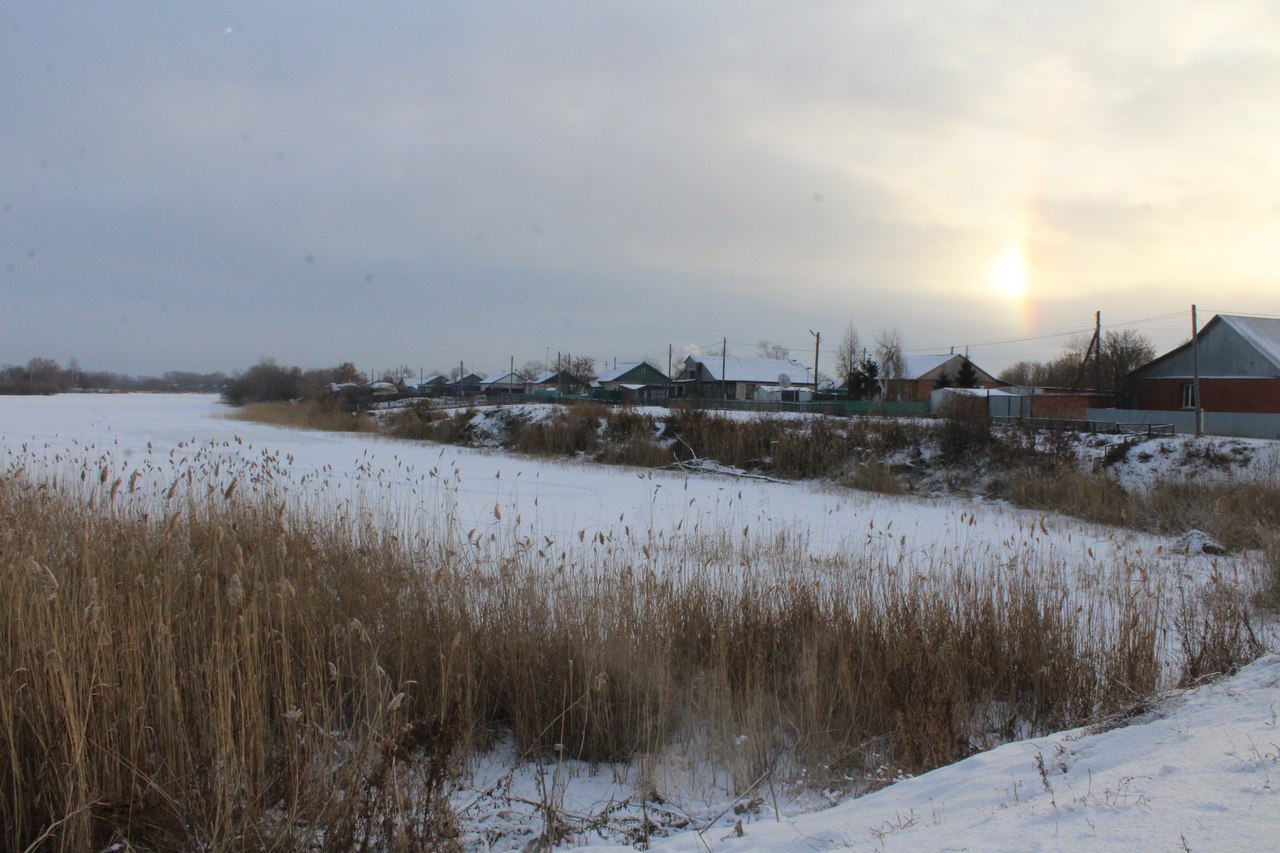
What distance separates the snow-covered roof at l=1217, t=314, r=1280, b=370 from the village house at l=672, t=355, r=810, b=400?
39.2m

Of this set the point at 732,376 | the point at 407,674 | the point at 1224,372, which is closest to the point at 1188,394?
the point at 1224,372

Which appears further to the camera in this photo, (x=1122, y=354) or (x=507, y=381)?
(x=507, y=381)

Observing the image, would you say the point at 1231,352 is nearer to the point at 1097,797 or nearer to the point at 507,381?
the point at 1097,797

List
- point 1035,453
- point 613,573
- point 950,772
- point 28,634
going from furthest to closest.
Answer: point 1035,453
point 613,573
point 950,772
point 28,634

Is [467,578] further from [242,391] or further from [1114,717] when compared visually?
[242,391]

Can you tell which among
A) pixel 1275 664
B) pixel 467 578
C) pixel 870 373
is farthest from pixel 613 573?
pixel 870 373

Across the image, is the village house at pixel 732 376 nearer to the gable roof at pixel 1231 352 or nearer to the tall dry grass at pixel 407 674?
the gable roof at pixel 1231 352

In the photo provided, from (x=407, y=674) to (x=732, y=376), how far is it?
6885 centimetres

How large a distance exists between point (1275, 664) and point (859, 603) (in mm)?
2436

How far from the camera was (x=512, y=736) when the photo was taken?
4.50 m

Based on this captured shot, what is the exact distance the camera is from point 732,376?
72.1m

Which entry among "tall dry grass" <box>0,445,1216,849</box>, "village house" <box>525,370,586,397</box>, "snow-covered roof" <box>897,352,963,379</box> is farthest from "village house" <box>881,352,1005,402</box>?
"tall dry grass" <box>0,445,1216,849</box>

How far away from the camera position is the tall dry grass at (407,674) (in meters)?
2.89

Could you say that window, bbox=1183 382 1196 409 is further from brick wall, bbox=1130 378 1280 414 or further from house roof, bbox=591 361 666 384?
house roof, bbox=591 361 666 384
